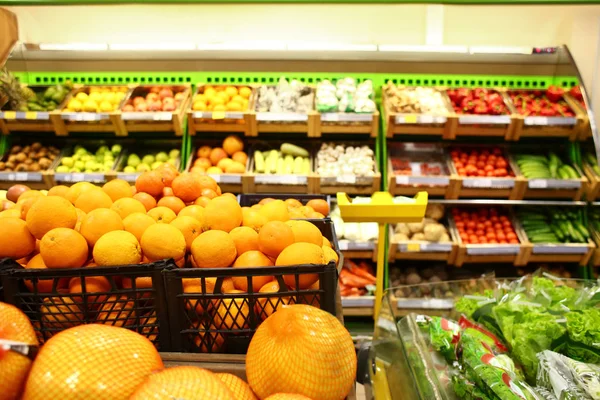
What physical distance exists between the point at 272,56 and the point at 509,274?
2.68 metres

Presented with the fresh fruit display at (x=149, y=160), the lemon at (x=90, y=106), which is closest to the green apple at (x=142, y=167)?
the fresh fruit display at (x=149, y=160)

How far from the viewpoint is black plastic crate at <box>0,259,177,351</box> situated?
3.87 feet

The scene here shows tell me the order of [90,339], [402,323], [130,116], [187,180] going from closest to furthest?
[90,339] → [187,180] → [402,323] → [130,116]

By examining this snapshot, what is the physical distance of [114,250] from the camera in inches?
48.0

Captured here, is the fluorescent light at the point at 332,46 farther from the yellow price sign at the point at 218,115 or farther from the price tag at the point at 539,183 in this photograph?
the price tag at the point at 539,183

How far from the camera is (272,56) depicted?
11.8 ft

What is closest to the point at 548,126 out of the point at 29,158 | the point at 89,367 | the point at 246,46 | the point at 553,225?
the point at 553,225

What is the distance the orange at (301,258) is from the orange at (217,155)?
233 cm

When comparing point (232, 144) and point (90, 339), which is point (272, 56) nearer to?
point (232, 144)

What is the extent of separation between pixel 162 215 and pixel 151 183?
0.24m

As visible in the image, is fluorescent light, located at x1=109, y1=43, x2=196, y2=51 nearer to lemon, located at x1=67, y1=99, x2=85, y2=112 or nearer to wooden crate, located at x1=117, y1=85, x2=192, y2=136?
wooden crate, located at x1=117, y1=85, x2=192, y2=136

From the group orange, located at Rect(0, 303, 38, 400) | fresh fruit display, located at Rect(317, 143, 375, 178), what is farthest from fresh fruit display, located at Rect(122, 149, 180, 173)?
orange, located at Rect(0, 303, 38, 400)

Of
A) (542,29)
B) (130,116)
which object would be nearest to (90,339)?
(130,116)

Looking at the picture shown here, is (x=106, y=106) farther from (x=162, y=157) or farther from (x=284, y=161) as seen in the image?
(x=284, y=161)
